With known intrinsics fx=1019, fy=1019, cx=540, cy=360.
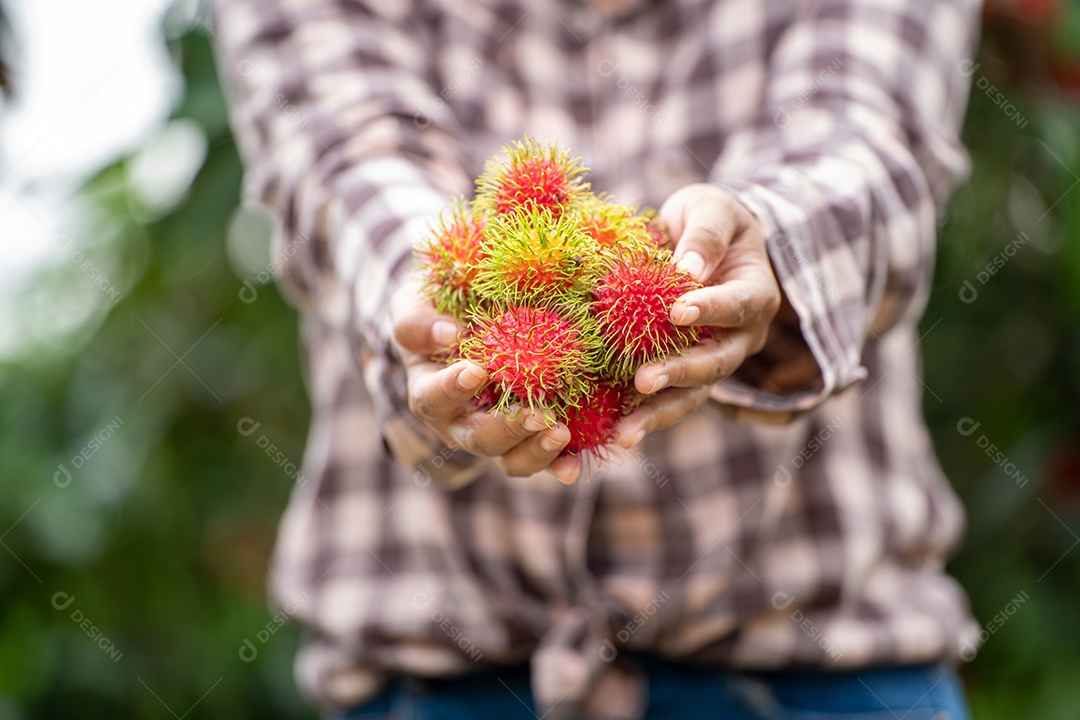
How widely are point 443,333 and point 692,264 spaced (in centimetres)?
11

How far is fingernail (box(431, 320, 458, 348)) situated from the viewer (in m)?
0.42

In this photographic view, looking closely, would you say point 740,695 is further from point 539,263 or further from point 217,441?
point 217,441

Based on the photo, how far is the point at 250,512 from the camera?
131 centimetres

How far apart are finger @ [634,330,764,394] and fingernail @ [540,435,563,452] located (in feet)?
0.12

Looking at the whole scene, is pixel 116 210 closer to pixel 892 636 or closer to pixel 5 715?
pixel 5 715

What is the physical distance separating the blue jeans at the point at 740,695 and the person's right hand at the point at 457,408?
22cm

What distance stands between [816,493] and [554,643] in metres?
0.17

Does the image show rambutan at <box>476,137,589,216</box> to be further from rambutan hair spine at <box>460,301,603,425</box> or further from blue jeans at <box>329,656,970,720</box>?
blue jeans at <box>329,656,970,720</box>

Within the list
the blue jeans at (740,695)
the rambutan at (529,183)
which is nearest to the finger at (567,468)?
the rambutan at (529,183)

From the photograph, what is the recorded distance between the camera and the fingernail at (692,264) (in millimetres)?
391

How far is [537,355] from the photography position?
383 mm

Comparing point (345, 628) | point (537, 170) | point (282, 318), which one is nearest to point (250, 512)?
point (282, 318)

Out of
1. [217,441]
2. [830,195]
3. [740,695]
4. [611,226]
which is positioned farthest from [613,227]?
[217,441]

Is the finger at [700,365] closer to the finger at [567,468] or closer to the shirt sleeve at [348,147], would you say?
the finger at [567,468]
